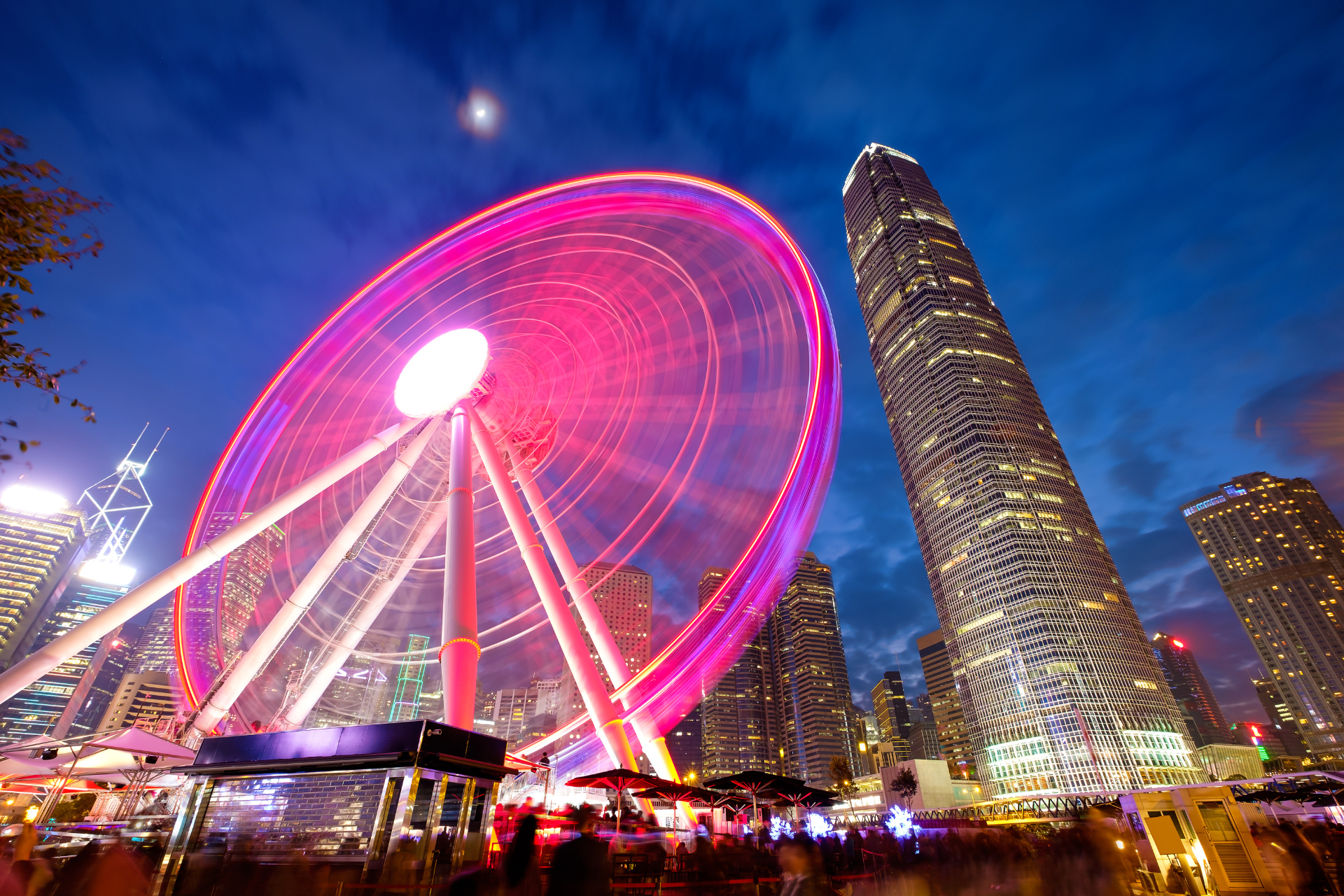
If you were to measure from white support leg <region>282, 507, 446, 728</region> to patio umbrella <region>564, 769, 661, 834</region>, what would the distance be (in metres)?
8.07

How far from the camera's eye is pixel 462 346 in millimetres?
18547

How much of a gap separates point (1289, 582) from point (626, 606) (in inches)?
6729

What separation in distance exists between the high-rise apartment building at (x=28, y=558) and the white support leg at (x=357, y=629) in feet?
422

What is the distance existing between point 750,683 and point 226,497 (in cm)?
18441

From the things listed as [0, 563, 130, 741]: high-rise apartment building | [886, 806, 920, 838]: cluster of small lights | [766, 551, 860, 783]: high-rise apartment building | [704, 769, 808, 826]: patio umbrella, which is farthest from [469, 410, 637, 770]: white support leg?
[766, 551, 860, 783]: high-rise apartment building

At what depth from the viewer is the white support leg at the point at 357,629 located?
18.4 metres

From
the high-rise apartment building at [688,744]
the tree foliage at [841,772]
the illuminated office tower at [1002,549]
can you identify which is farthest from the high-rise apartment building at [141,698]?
the illuminated office tower at [1002,549]

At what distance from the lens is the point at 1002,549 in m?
94.1

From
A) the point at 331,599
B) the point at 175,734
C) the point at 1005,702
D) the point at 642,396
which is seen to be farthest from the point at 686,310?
the point at 1005,702

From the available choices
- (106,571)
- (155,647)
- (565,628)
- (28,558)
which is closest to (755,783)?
(565,628)

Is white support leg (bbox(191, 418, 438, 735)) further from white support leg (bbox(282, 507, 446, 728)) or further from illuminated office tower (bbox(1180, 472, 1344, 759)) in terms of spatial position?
illuminated office tower (bbox(1180, 472, 1344, 759))

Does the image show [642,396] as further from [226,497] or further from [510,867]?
[510,867]

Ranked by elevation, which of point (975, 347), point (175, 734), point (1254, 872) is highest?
point (975, 347)

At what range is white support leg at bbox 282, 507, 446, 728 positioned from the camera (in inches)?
723
